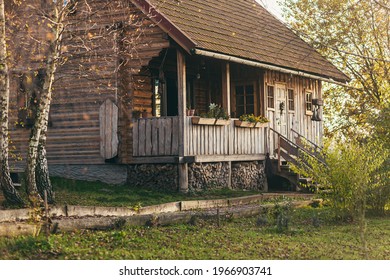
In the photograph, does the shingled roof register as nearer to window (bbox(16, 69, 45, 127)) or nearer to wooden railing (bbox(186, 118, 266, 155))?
wooden railing (bbox(186, 118, 266, 155))

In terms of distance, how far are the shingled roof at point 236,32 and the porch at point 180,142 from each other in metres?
2.26

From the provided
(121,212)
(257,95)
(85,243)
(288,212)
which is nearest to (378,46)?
(257,95)

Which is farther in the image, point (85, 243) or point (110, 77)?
point (110, 77)

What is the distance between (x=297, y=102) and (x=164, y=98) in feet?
21.6

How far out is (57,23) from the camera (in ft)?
44.9

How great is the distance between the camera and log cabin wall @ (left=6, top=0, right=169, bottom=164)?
61.7ft

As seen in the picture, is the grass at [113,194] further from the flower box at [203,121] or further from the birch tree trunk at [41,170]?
the flower box at [203,121]

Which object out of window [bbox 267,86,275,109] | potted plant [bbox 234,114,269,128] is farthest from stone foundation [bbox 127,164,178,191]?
window [bbox 267,86,275,109]

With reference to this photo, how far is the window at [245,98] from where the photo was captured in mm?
23062

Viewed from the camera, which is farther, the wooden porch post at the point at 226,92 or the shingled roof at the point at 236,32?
the wooden porch post at the point at 226,92

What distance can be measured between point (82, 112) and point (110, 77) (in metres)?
1.56

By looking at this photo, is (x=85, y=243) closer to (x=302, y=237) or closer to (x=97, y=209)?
(x=97, y=209)

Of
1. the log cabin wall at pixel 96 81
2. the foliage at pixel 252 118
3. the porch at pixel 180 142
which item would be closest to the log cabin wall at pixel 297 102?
the foliage at pixel 252 118
